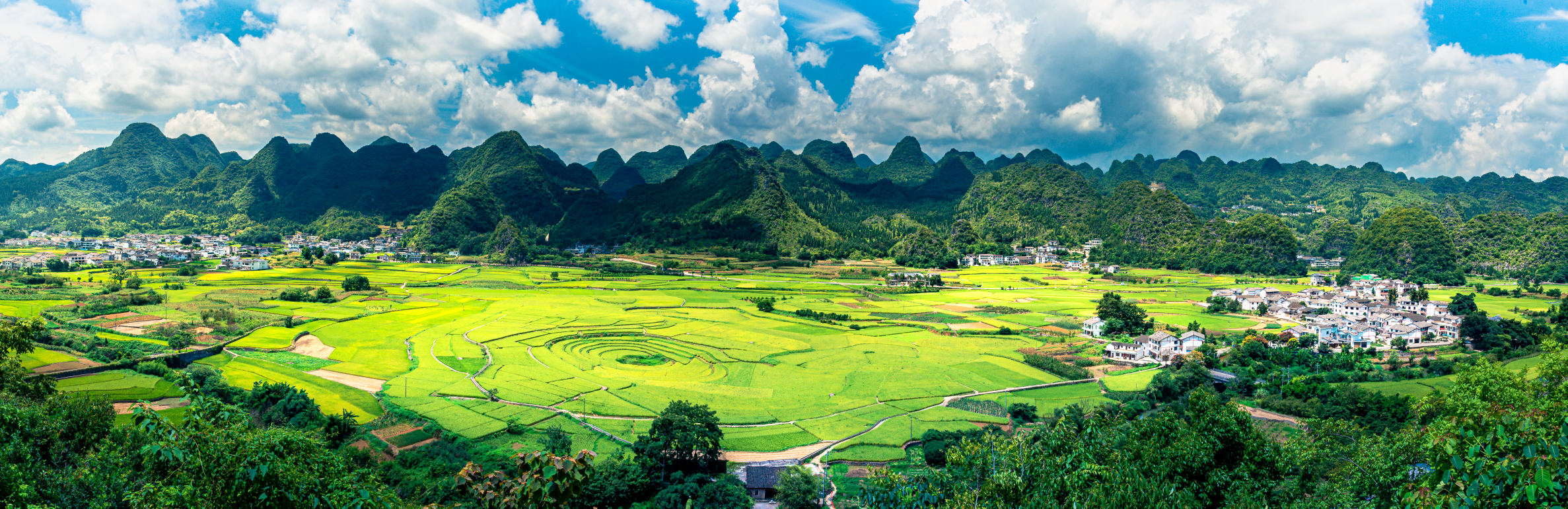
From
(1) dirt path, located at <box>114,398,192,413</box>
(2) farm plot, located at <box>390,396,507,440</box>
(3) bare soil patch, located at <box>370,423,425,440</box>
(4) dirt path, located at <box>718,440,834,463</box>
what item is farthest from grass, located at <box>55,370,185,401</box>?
(4) dirt path, located at <box>718,440,834,463</box>

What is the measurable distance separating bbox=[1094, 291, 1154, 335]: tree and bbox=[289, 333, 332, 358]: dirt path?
42.7m

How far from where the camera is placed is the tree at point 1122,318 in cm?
3916

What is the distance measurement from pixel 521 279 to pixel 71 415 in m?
49.9

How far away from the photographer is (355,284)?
51500 millimetres

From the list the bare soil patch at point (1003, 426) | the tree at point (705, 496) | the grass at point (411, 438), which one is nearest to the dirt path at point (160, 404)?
the grass at point (411, 438)

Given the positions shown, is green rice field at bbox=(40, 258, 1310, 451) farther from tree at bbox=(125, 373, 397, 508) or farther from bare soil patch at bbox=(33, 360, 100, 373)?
tree at bbox=(125, 373, 397, 508)

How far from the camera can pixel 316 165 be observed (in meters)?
123

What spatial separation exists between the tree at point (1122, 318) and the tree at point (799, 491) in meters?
29.0

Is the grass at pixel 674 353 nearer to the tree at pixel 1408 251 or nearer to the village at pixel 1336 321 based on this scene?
the village at pixel 1336 321

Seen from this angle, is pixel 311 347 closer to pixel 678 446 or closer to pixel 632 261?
pixel 678 446

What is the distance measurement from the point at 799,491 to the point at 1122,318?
103 ft

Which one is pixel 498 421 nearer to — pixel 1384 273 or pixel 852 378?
pixel 852 378

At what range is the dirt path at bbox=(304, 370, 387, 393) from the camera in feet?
84.3

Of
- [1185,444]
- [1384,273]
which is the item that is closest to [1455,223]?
[1384,273]
